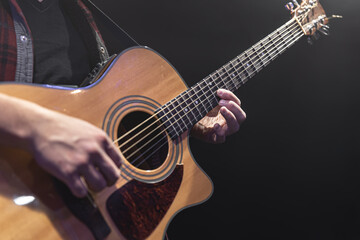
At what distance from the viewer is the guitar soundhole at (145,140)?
0.80 meters

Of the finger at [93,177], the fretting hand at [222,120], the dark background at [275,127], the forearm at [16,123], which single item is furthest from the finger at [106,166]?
the dark background at [275,127]

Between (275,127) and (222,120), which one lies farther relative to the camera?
(275,127)

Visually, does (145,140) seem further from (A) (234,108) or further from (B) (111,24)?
(B) (111,24)

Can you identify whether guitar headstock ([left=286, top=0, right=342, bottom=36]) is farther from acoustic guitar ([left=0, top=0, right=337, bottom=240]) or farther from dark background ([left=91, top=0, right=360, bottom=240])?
acoustic guitar ([left=0, top=0, right=337, bottom=240])

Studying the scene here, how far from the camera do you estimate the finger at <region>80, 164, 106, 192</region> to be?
21.4 inches

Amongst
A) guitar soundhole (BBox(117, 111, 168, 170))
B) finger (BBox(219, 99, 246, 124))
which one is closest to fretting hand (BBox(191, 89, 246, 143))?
finger (BBox(219, 99, 246, 124))

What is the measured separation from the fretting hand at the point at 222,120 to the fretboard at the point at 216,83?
4 centimetres

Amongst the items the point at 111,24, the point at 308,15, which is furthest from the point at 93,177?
the point at 308,15

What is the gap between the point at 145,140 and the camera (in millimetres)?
851

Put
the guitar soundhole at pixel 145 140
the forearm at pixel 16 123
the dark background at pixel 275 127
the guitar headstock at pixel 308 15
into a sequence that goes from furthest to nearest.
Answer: the dark background at pixel 275 127
the guitar headstock at pixel 308 15
the guitar soundhole at pixel 145 140
the forearm at pixel 16 123

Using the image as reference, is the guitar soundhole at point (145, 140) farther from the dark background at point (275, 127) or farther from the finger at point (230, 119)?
the dark background at point (275, 127)

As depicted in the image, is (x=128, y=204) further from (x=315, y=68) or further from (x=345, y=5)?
(x=345, y=5)

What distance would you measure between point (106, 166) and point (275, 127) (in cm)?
130

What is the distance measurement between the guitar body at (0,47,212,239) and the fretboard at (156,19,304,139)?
0.12ft
